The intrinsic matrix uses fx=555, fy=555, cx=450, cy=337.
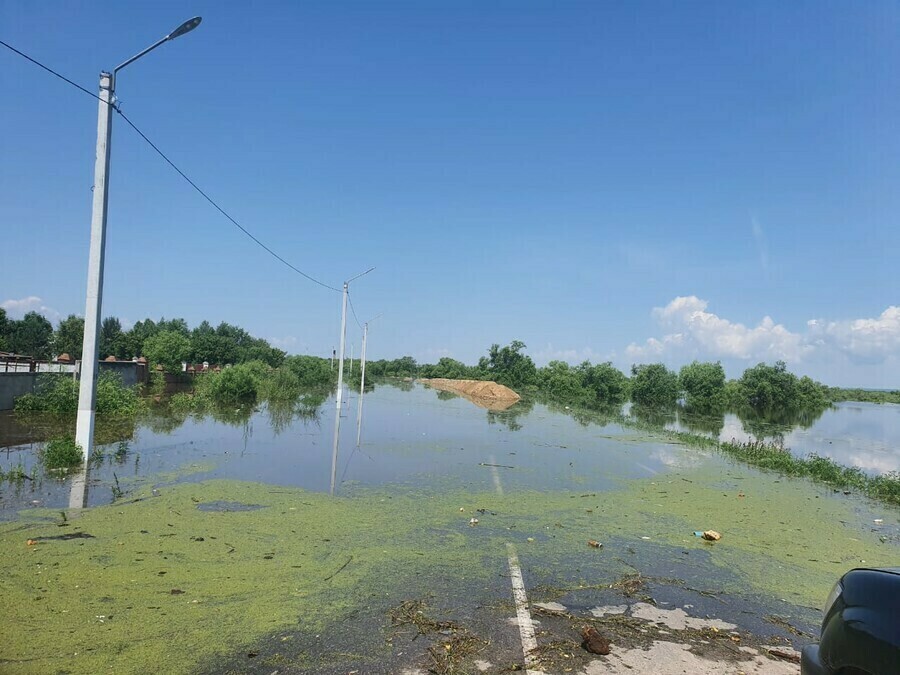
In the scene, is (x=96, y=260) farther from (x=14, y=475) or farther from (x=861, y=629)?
(x=861, y=629)

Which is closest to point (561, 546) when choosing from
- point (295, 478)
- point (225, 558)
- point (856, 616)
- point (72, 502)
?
point (225, 558)

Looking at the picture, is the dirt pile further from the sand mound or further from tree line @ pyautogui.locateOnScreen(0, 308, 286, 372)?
tree line @ pyautogui.locateOnScreen(0, 308, 286, 372)

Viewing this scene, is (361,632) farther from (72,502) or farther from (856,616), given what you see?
(72,502)

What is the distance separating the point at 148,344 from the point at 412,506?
43980 millimetres

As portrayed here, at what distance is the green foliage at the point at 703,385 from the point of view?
196 ft

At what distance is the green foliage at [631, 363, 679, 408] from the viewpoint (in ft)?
208

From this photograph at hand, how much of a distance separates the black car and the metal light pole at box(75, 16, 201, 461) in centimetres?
1089

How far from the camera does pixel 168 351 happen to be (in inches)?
1673

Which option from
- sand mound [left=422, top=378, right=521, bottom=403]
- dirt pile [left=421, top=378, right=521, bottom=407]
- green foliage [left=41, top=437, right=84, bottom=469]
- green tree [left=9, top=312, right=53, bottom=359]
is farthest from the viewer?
green tree [left=9, top=312, right=53, bottom=359]

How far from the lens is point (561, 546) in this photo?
6.71 m

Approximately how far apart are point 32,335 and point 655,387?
256 feet

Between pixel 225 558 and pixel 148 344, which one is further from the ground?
pixel 148 344

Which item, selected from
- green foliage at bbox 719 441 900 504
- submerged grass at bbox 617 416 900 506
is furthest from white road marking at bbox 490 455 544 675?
green foliage at bbox 719 441 900 504

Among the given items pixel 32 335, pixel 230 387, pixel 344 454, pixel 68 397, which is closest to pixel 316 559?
pixel 344 454
